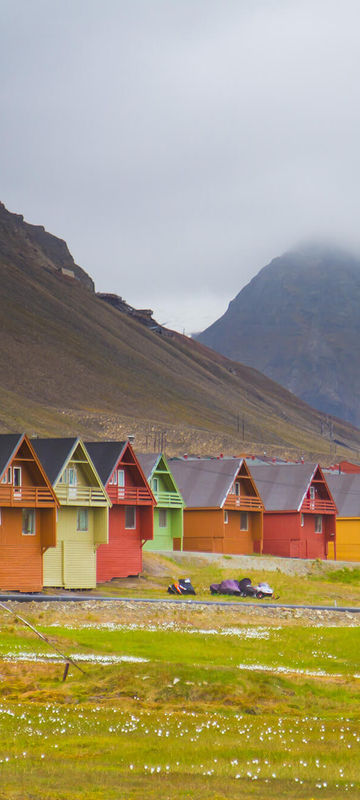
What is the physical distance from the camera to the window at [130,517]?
242 feet

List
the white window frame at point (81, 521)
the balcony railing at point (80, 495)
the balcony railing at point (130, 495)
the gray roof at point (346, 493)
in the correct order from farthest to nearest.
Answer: the gray roof at point (346, 493) → the balcony railing at point (130, 495) → the white window frame at point (81, 521) → the balcony railing at point (80, 495)

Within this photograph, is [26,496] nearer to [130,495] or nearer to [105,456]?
[105,456]

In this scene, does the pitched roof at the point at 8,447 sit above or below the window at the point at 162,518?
above

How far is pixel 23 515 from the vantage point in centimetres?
6162

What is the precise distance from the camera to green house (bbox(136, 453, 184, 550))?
8225cm

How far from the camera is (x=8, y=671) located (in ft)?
108

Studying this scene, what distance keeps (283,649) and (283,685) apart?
382 inches

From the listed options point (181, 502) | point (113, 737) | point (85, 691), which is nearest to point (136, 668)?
point (85, 691)

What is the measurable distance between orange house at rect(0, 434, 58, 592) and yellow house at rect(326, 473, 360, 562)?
42.1 metres

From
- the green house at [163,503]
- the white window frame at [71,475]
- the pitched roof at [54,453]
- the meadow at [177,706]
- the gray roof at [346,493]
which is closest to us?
the meadow at [177,706]

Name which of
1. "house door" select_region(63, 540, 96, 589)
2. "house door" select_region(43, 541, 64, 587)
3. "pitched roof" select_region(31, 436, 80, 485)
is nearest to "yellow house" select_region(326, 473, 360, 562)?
"house door" select_region(63, 540, 96, 589)

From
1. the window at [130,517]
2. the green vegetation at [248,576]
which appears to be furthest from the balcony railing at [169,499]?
the window at [130,517]

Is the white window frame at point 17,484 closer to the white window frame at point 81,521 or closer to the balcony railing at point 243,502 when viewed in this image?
the white window frame at point 81,521

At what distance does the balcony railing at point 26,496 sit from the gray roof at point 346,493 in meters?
43.1
